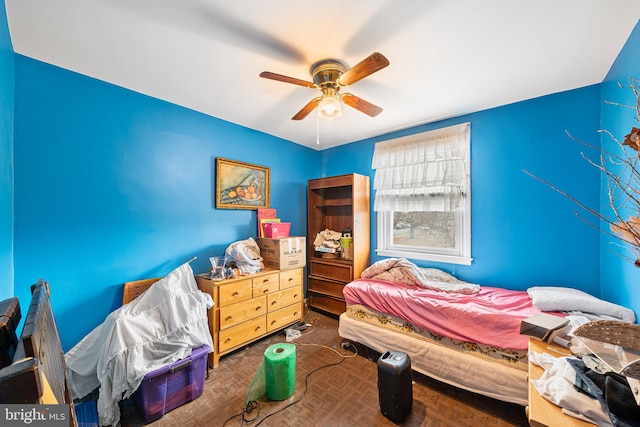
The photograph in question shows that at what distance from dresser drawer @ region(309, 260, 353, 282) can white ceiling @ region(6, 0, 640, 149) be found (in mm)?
2060

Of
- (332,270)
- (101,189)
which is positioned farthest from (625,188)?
(101,189)

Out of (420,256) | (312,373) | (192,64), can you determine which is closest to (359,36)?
(192,64)

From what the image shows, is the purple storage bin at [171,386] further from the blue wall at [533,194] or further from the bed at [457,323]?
the blue wall at [533,194]

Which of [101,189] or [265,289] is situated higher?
[101,189]

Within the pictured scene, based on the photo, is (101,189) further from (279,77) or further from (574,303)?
(574,303)

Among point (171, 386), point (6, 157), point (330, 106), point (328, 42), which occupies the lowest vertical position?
point (171, 386)

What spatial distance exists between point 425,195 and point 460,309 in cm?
141

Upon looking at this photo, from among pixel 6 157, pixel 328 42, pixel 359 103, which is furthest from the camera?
pixel 359 103

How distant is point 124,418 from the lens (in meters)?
1.64

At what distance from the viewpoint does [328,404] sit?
174cm

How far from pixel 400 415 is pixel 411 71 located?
2.53 m

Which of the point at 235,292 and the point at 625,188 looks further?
the point at 235,292

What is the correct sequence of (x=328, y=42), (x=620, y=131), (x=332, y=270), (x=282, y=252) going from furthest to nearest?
(x=332, y=270) → (x=282, y=252) → (x=620, y=131) → (x=328, y=42)

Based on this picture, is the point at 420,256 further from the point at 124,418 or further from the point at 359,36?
the point at 124,418
